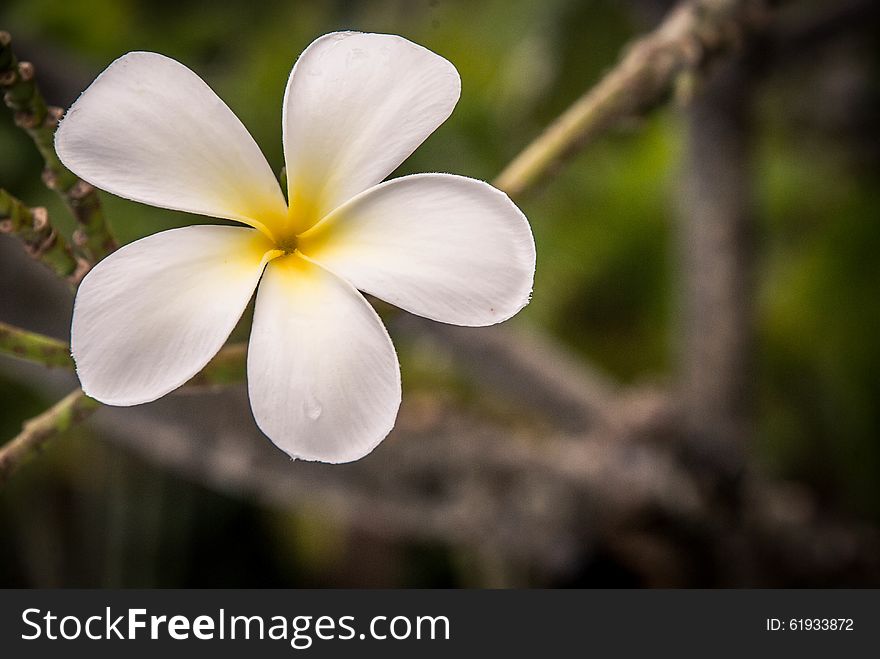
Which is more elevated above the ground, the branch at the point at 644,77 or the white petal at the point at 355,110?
the branch at the point at 644,77

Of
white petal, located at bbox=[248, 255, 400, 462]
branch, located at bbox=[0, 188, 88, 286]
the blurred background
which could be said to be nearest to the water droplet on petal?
white petal, located at bbox=[248, 255, 400, 462]

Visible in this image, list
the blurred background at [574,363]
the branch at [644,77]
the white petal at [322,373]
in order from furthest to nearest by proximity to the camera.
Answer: the blurred background at [574,363] → the branch at [644,77] → the white petal at [322,373]

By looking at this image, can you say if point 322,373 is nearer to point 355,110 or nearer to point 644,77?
point 355,110

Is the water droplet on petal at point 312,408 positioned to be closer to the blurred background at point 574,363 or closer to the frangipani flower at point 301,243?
the frangipani flower at point 301,243

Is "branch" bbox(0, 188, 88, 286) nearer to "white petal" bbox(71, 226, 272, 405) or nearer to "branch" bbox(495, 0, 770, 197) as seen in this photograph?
"white petal" bbox(71, 226, 272, 405)

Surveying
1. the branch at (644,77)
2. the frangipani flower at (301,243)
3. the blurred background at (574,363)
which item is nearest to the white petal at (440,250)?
the frangipani flower at (301,243)

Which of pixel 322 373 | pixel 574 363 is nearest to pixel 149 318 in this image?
pixel 322 373
